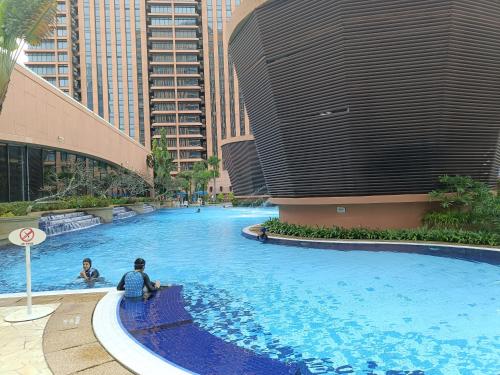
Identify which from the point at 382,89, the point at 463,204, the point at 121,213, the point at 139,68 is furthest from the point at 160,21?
the point at 463,204

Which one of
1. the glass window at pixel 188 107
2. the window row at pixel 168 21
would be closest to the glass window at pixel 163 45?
the window row at pixel 168 21

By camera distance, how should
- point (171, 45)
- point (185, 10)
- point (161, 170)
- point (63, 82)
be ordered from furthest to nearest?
point (185, 10)
point (171, 45)
point (63, 82)
point (161, 170)

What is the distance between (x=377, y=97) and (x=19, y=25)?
1414 centimetres

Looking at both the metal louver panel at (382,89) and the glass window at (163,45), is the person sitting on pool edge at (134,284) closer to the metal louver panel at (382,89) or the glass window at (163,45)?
the metal louver panel at (382,89)

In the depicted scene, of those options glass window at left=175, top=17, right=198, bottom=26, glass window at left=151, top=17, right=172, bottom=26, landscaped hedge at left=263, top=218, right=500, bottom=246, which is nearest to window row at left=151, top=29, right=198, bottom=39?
glass window at left=151, top=17, right=172, bottom=26

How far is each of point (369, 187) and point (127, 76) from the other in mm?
93782

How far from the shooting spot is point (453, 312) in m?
7.52

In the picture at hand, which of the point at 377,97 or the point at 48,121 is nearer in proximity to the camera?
the point at 377,97

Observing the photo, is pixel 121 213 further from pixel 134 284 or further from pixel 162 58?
pixel 162 58

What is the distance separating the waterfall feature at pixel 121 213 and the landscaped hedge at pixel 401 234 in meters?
23.3

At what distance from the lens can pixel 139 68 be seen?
9681cm

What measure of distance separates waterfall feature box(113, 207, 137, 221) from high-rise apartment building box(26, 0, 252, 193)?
53005 millimetres

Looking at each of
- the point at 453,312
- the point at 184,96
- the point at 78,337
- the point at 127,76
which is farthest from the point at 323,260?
the point at 127,76

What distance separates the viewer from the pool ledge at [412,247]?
1223cm
